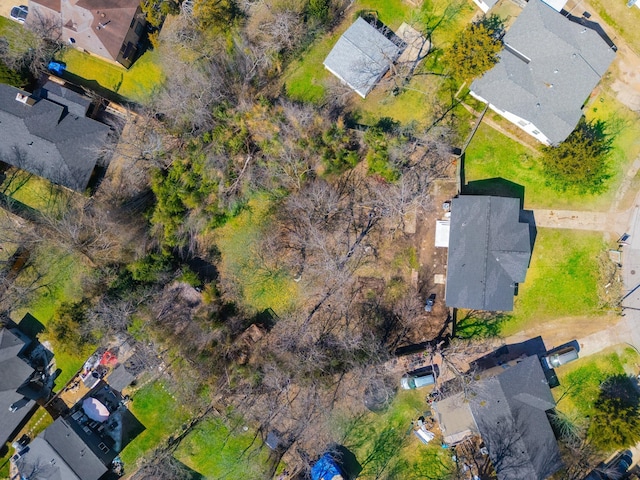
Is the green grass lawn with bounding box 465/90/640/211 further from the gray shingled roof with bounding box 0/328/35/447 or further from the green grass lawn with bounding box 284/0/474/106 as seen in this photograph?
the gray shingled roof with bounding box 0/328/35/447

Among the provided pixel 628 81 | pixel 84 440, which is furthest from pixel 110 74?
pixel 628 81

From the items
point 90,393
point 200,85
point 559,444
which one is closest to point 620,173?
point 559,444

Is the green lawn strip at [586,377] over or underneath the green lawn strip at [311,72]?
underneath

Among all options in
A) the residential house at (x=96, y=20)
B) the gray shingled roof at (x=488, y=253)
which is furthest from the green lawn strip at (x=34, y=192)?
the gray shingled roof at (x=488, y=253)

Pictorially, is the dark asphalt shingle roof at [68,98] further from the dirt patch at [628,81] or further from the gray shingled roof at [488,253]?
the dirt patch at [628,81]

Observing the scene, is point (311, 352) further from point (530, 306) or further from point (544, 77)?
point (544, 77)
